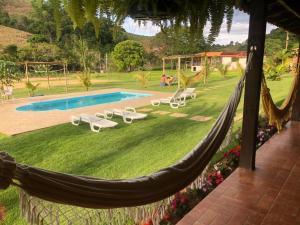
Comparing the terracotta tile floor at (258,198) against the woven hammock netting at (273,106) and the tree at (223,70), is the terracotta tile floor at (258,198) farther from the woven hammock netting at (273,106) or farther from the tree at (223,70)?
the tree at (223,70)

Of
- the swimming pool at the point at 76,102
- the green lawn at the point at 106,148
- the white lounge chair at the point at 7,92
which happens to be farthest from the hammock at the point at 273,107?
the white lounge chair at the point at 7,92

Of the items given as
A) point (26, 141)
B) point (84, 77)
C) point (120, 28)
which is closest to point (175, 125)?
point (26, 141)

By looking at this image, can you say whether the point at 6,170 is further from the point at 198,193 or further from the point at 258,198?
the point at 258,198

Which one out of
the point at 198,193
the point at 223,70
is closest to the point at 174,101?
the point at 198,193

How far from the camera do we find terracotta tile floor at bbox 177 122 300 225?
81.0 inches

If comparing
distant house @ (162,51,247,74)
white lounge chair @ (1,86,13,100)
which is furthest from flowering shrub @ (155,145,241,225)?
white lounge chair @ (1,86,13,100)

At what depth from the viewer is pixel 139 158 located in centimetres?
412

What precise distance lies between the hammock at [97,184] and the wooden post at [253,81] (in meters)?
1.17

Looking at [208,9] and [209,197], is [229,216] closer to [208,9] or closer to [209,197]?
[209,197]

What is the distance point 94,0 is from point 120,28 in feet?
1.00

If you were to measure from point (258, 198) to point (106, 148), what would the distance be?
2850mm

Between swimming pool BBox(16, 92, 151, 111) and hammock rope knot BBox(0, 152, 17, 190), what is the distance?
932 centimetres

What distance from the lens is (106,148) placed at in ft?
15.1

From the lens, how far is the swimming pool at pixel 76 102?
33.1 feet
